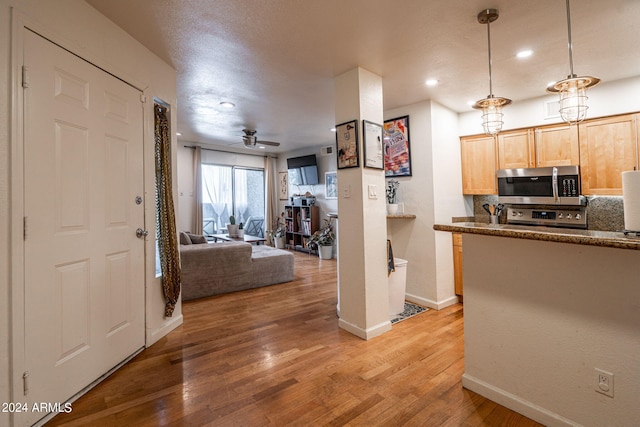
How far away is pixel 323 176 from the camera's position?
702 centimetres

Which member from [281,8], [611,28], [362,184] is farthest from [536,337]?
[281,8]

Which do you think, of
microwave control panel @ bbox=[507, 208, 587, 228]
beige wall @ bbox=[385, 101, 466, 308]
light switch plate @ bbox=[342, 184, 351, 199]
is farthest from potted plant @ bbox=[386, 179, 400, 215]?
microwave control panel @ bbox=[507, 208, 587, 228]

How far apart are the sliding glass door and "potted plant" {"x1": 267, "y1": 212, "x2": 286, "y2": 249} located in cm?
32

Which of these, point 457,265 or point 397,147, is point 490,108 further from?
point 457,265

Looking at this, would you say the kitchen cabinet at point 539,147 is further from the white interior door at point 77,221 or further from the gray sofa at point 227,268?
the white interior door at point 77,221

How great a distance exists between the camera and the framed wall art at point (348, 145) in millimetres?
2740

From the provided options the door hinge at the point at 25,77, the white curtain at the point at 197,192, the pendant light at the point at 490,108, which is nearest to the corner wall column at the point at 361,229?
the pendant light at the point at 490,108

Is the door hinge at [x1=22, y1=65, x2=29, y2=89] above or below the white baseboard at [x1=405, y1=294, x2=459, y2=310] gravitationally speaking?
above

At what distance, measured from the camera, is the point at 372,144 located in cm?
280

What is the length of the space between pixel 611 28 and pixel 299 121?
3591 millimetres

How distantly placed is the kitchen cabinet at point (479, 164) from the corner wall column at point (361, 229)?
5.60 feet

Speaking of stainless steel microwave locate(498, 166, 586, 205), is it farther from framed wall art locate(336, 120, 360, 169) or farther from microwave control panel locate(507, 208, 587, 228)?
framed wall art locate(336, 120, 360, 169)

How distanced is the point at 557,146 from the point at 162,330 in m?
4.57

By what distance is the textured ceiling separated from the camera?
1937 mm
